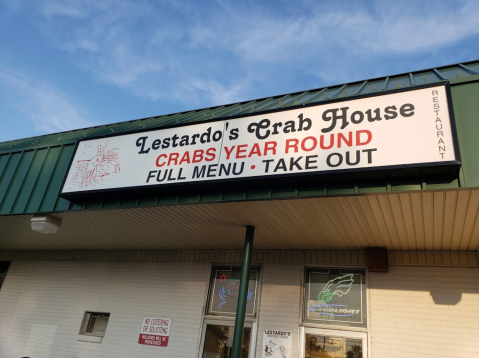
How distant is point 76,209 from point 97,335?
375 centimetres

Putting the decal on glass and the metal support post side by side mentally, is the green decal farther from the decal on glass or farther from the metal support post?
the metal support post

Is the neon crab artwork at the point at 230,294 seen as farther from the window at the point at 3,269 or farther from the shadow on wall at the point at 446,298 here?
the window at the point at 3,269

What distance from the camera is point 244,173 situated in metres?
4.66

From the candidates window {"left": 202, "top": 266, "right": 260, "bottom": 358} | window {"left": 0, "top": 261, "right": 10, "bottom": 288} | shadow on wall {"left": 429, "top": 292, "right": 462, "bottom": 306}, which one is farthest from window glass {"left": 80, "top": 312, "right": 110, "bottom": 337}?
shadow on wall {"left": 429, "top": 292, "right": 462, "bottom": 306}

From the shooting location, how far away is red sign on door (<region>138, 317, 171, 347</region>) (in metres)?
7.26

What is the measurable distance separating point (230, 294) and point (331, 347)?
86.4 inches

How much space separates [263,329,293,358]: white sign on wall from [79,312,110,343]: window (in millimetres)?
3899

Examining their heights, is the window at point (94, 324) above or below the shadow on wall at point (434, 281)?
below

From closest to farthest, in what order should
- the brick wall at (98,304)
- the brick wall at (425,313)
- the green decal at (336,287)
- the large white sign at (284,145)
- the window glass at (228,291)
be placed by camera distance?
the large white sign at (284,145)
the brick wall at (425,313)
the green decal at (336,287)
the window glass at (228,291)
the brick wall at (98,304)

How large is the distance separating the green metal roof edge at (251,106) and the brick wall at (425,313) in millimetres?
3161

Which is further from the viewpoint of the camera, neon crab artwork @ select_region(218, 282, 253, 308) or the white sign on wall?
neon crab artwork @ select_region(218, 282, 253, 308)

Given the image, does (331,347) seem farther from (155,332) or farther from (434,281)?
(155,332)

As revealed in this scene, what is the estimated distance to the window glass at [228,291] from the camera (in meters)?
7.10

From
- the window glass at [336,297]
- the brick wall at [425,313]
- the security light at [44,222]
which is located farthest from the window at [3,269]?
the brick wall at [425,313]
